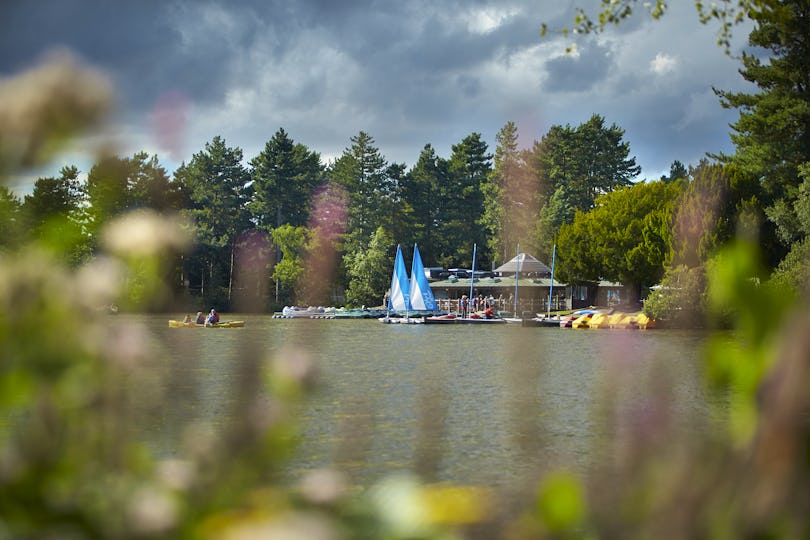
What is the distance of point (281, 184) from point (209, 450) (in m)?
114

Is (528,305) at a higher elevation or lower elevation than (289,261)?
lower

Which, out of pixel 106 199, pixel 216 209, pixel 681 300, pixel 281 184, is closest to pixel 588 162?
pixel 281 184

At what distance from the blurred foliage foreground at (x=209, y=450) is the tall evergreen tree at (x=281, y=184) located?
111 metres

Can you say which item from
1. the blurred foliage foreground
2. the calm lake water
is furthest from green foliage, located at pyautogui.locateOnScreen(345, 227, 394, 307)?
the blurred foliage foreground

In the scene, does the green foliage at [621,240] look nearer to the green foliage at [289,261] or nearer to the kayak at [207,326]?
the kayak at [207,326]

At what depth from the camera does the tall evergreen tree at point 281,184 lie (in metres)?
113

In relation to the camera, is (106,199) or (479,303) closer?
(106,199)

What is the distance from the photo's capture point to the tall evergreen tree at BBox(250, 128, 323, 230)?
4459 inches

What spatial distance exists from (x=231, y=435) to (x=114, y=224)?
1.14 ft

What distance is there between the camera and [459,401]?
22.4 meters

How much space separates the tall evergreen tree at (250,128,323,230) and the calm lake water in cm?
6768

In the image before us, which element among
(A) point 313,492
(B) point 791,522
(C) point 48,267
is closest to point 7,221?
(C) point 48,267

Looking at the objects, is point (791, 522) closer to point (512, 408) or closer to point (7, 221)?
point (7, 221)

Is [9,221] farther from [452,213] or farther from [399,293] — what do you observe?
[452,213]
